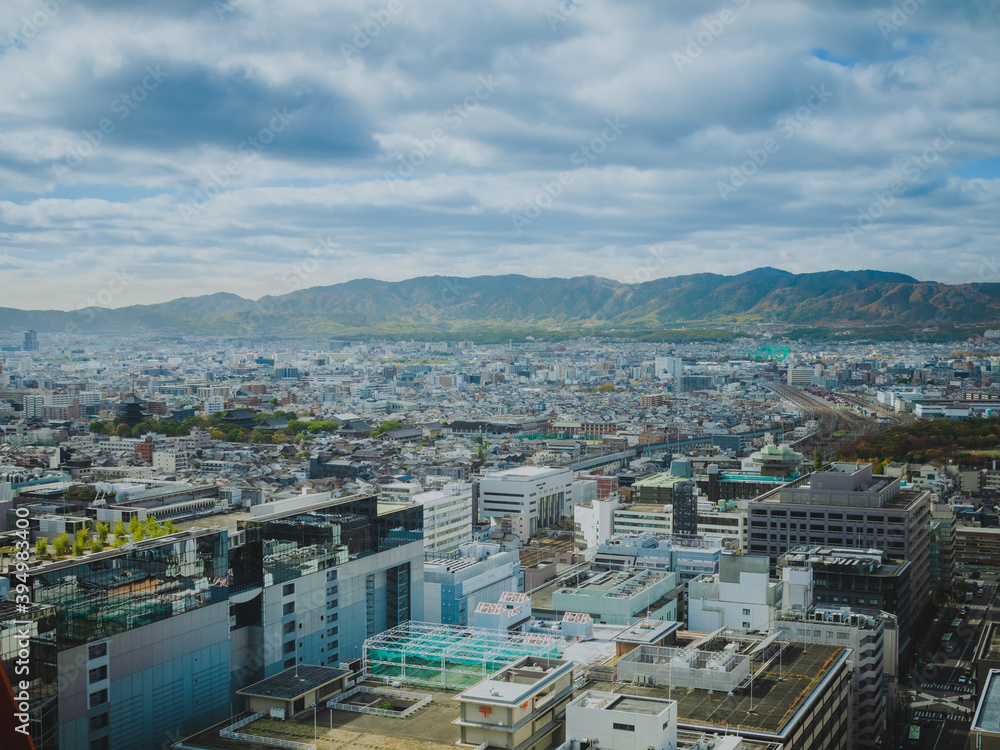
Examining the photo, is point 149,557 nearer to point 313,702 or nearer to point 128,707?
point 128,707

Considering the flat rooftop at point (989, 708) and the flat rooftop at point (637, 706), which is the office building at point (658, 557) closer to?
the flat rooftop at point (989, 708)

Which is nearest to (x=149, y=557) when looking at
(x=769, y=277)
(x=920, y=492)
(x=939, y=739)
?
(x=939, y=739)

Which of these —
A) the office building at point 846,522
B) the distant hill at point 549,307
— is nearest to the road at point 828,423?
the office building at point 846,522

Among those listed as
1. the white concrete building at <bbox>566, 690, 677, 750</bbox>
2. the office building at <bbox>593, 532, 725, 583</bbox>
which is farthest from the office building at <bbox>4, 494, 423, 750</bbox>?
the office building at <bbox>593, 532, 725, 583</bbox>

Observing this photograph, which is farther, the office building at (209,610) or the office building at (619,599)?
the office building at (619,599)

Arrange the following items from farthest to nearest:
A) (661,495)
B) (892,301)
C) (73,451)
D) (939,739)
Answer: (892,301) → (73,451) → (661,495) → (939,739)

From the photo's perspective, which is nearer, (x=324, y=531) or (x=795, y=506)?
(x=324, y=531)

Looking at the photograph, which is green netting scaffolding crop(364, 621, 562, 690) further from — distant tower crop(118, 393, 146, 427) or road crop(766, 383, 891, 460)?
distant tower crop(118, 393, 146, 427)
